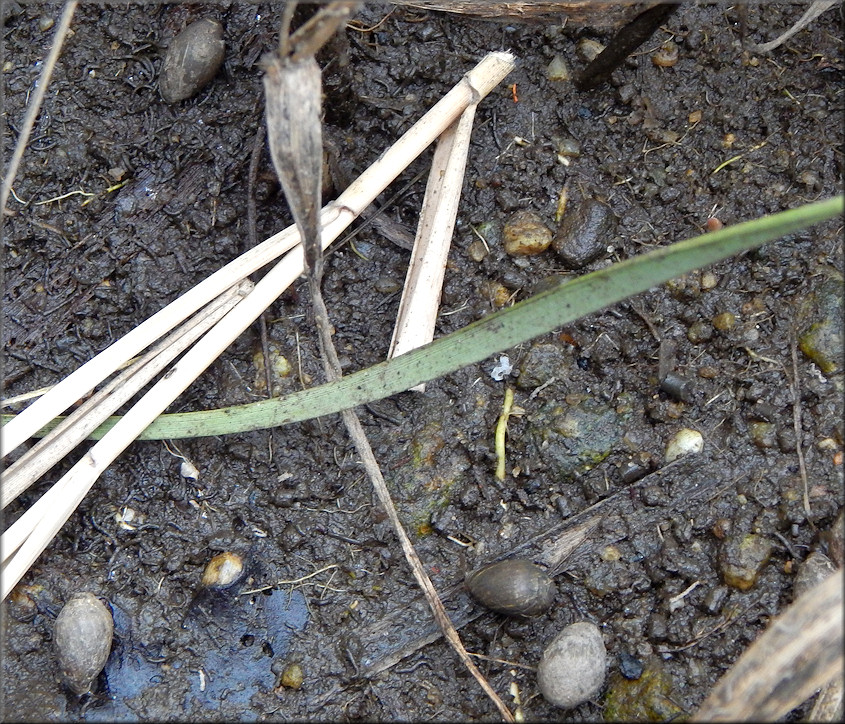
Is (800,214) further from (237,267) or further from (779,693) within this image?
(237,267)

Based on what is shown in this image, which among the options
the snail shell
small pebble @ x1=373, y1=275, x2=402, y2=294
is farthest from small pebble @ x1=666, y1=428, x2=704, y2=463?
the snail shell

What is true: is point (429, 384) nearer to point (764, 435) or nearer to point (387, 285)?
point (387, 285)

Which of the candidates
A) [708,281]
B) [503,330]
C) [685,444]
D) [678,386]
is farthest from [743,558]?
[503,330]

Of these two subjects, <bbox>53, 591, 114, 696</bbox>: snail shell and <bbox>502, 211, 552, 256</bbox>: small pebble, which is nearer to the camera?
<bbox>53, 591, 114, 696</bbox>: snail shell

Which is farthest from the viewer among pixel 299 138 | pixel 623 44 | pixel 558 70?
pixel 558 70

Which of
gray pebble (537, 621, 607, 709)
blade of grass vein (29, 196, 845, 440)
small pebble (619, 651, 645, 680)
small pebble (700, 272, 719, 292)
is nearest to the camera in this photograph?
blade of grass vein (29, 196, 845, 440)

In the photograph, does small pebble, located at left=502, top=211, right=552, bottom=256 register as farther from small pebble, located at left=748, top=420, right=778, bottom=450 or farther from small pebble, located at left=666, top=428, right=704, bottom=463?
small pebble, located at left=748, top=420, right=778, bottom=450

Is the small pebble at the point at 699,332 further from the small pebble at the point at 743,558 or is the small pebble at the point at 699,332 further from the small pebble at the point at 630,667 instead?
the small pebble at the point at 630,667

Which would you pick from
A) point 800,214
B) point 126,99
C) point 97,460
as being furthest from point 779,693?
point 126,99
